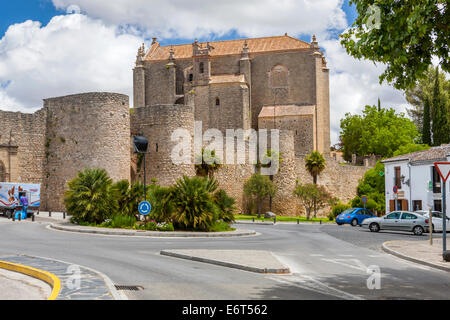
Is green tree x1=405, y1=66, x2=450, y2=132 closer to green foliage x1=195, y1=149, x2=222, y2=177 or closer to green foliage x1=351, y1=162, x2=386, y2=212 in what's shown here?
green foliage x1=351, y1=162, x2=386, y2=212

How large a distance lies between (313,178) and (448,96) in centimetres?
2011

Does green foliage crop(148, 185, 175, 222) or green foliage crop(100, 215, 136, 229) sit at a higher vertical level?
green foliage crop(148, 185, 175, 222)

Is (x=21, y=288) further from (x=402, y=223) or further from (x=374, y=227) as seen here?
(x=374, y=227)

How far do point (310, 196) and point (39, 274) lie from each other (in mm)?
40469

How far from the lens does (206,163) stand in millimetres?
43438

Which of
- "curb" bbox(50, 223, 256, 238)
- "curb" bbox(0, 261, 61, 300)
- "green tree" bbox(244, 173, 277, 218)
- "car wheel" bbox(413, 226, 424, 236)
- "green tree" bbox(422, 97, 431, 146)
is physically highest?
"green tree" bbox(422, 97, 431, 146)

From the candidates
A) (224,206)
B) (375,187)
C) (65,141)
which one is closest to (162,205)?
(224,206)

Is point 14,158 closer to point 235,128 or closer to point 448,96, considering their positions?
point 235,128

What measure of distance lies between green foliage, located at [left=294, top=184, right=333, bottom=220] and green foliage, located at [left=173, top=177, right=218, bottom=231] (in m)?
26.4

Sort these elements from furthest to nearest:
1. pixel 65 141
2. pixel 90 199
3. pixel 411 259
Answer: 1. pixel 65 141
2. pixel 90 199
3. pixel 411 259

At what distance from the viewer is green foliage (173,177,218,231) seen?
75.0 feet

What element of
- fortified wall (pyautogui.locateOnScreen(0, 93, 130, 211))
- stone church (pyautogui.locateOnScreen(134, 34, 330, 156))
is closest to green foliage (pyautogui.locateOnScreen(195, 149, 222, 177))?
fortified wall (pyautogui.locateOnScreen(0, 93, 130, 211))

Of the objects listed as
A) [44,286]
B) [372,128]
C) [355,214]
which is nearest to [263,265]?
[44,286]

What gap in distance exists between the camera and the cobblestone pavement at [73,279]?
7.84 meters
